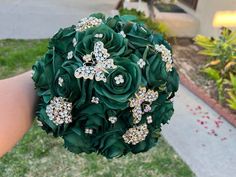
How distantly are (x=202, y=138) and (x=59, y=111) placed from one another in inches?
104

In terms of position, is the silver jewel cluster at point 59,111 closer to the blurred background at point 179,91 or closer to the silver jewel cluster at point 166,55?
the silver jewel cluster at point 166,55

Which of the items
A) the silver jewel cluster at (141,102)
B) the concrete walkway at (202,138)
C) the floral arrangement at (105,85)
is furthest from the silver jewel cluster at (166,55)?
the concrete walkway at (202,138)

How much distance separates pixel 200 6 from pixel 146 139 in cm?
507

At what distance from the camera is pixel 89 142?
106 centimetres

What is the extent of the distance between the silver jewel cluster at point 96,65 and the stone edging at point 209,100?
9.84ft

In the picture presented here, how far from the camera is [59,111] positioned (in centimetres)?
99

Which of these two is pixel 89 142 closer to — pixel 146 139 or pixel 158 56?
pixel 146 139

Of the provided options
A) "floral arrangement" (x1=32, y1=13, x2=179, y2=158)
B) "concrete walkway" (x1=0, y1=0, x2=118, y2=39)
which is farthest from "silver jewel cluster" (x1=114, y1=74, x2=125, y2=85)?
"concrete walkway" (x1=0, y1=0, x2=118, y2=39)

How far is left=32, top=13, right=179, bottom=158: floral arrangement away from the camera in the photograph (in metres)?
0.95

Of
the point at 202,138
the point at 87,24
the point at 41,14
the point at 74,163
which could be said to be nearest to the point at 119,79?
the point at 87,24

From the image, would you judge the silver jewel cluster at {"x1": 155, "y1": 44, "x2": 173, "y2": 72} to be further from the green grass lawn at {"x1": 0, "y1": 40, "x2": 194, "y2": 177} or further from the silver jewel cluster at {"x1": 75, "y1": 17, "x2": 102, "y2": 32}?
the green grass lawn at {"x1": 0, "y1": 40, "x2": 194, "y2": 177}

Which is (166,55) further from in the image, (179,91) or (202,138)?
(179,91)

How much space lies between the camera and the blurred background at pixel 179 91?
9.55 ft

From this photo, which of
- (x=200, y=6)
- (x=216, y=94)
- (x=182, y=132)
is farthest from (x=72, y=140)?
(x=200, y=6)
